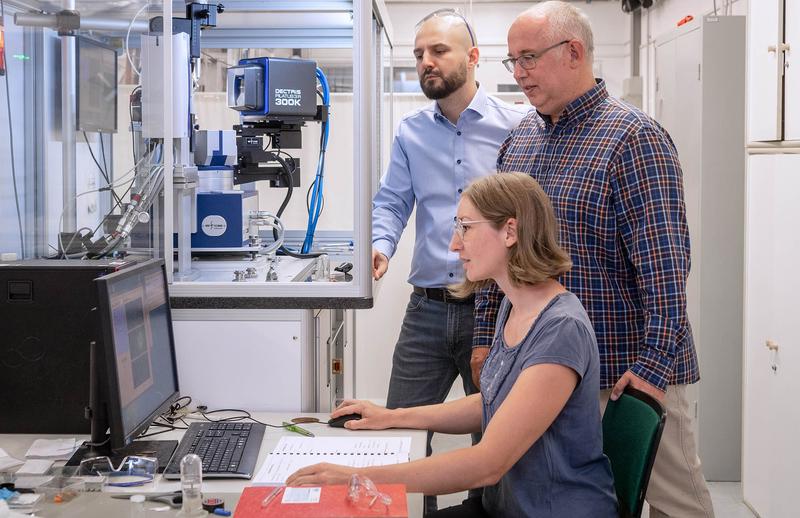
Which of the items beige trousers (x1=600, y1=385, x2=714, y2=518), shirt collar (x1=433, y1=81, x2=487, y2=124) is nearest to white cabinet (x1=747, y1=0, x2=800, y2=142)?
shirt collar (x1=433, y1=81, x2=487, y2=124)

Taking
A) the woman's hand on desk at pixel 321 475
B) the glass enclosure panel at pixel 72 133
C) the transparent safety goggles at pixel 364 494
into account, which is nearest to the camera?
the transparent safety goggles at pixel 364 494

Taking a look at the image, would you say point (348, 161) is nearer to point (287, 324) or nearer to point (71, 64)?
point (71, 64)

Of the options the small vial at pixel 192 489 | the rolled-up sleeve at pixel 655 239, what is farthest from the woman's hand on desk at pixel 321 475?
the rolled-up sleeve at pixel 655 239

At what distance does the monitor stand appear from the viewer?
1.79m

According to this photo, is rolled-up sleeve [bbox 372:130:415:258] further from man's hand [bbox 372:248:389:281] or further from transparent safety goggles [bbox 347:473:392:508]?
transparent safety goggles [bbox 347:473:392:508]

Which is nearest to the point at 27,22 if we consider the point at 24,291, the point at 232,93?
the point at 232,93

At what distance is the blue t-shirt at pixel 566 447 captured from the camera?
65.0 inches

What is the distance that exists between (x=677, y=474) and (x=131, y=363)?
3.93ft

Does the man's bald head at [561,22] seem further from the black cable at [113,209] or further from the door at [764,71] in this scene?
the door at [764,71]

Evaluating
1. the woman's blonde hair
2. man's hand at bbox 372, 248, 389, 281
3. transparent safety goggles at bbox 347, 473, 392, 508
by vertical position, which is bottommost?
transparent safety goggles at bbox 347, 473, 392, 508

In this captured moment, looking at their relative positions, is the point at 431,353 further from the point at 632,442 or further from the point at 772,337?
the point at 772,337

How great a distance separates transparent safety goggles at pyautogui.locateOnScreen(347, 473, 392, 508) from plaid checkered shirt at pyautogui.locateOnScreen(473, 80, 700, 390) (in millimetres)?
746

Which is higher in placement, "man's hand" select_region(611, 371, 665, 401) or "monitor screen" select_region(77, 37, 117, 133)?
"monitor screen" select_region(77, 37, 117, 133)

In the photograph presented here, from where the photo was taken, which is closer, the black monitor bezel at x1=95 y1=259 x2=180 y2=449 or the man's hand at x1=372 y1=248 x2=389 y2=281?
the black monitor bezel at x1=95 y1=259 x2=180 y2=449
